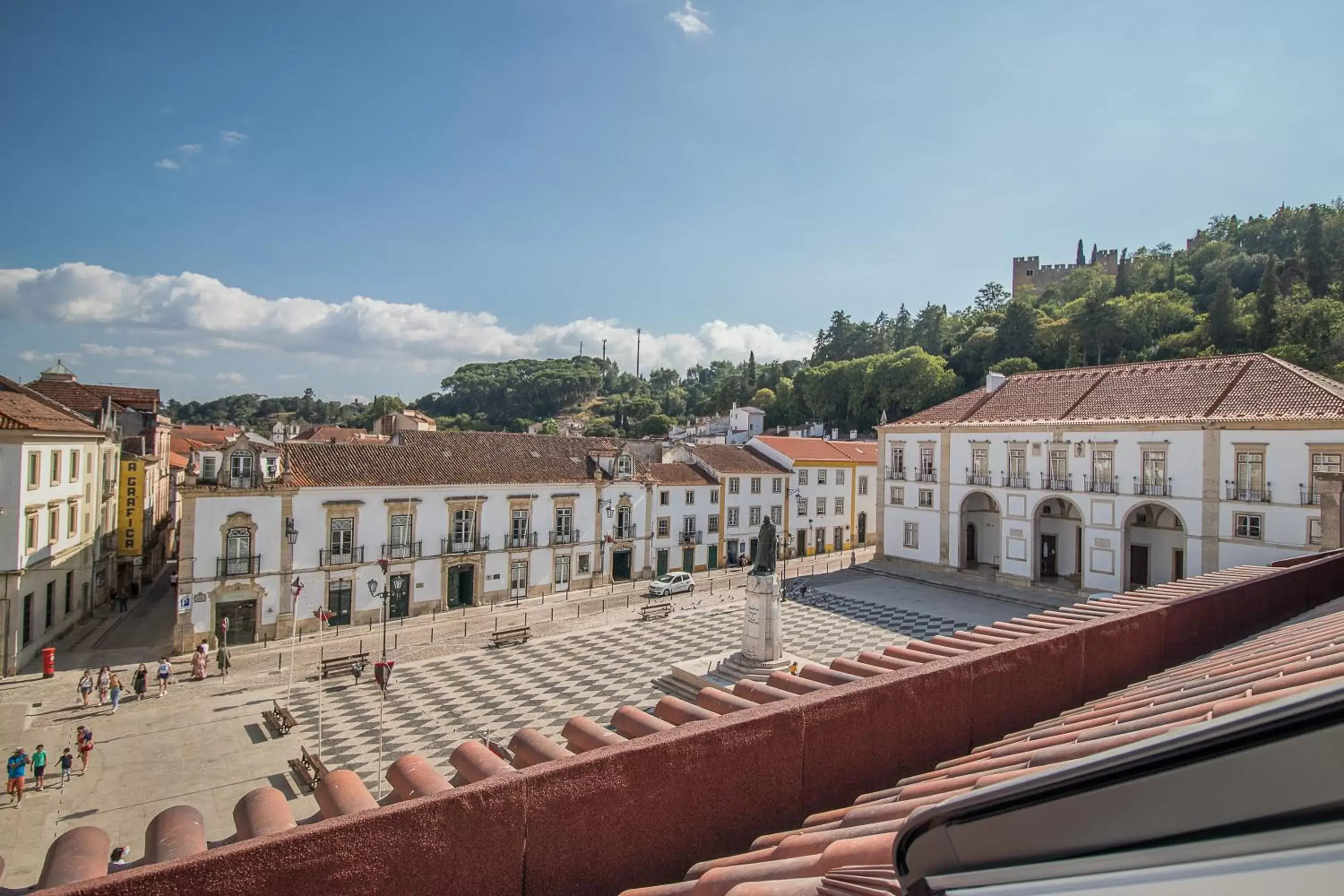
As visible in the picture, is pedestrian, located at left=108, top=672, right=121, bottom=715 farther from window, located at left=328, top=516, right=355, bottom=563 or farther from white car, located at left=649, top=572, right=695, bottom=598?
white car, located at left=649, top=572, right=695, bottom=598

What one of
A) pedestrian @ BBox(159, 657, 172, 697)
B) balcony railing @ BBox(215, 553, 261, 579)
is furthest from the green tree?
pedestrian @ BBox(159, 657, 172, 697)

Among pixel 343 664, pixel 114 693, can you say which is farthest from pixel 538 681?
pixel 114 693

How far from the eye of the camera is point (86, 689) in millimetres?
18562

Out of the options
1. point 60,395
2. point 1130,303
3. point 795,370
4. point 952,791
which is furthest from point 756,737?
point 795,370

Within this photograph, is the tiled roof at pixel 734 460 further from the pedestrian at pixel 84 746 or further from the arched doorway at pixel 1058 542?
the pedestrian at pixel 84 746

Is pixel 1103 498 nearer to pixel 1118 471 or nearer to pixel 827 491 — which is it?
pixel 1118 471

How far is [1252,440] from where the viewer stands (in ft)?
85.3

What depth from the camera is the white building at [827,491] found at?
4206 centimetres

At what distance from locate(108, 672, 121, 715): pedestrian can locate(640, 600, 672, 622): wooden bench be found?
16184mm

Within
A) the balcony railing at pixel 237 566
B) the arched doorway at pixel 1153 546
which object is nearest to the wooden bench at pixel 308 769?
the balcony railing at pixel 237 566

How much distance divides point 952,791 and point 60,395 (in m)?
40.2

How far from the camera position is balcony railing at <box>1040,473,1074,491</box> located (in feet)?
103

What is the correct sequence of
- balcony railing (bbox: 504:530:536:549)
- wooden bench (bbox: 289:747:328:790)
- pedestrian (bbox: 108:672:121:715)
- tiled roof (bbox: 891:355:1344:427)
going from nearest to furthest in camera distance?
1. wooden bench (bbox: 289:747:328:790)
2. pedestrian (bbox: 108:672:121:715)
3. tiled roof (bbox: 891:355:1344:427)
4. balcony railing (bbox: 504:530:536:549)

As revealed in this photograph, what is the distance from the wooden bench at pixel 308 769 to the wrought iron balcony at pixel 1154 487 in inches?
1189
